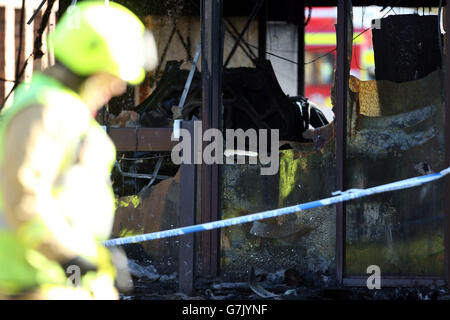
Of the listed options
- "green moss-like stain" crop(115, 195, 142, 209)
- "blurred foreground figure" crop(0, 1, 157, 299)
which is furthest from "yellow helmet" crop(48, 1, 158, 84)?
"green moss-like stain" crop(115, 195, 142, 209)

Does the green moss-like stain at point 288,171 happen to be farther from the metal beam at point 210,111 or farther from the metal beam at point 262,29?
the metal beam at point 262,29

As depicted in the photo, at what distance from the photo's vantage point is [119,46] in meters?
2.45

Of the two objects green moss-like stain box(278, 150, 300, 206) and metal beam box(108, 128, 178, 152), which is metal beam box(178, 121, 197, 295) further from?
green moss-like stain box(278, 150, 300, 206)

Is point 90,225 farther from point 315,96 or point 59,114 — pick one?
point 315,96

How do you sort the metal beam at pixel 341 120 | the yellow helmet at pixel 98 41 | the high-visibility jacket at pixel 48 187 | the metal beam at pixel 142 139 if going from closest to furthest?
the high-visibility jacket at pixel 48 187
the yellow helmet at pixel 98 41
the metal beam at pixel 341 120
the metal beam at pixel 142 139

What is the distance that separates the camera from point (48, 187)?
2250 mm

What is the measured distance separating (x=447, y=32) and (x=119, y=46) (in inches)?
181

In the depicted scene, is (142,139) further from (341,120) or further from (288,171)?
(341,120)

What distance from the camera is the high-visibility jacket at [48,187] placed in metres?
2.21

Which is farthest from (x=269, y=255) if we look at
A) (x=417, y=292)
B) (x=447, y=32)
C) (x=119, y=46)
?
(x=119, y=46)

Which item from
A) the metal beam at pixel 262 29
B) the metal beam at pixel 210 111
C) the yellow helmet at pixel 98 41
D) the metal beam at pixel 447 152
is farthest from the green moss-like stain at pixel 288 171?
the metal beam at pixel 262 29

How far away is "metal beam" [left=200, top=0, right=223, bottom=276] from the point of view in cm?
663

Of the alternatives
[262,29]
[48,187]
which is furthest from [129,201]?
[262,29]

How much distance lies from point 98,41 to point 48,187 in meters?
0.50
